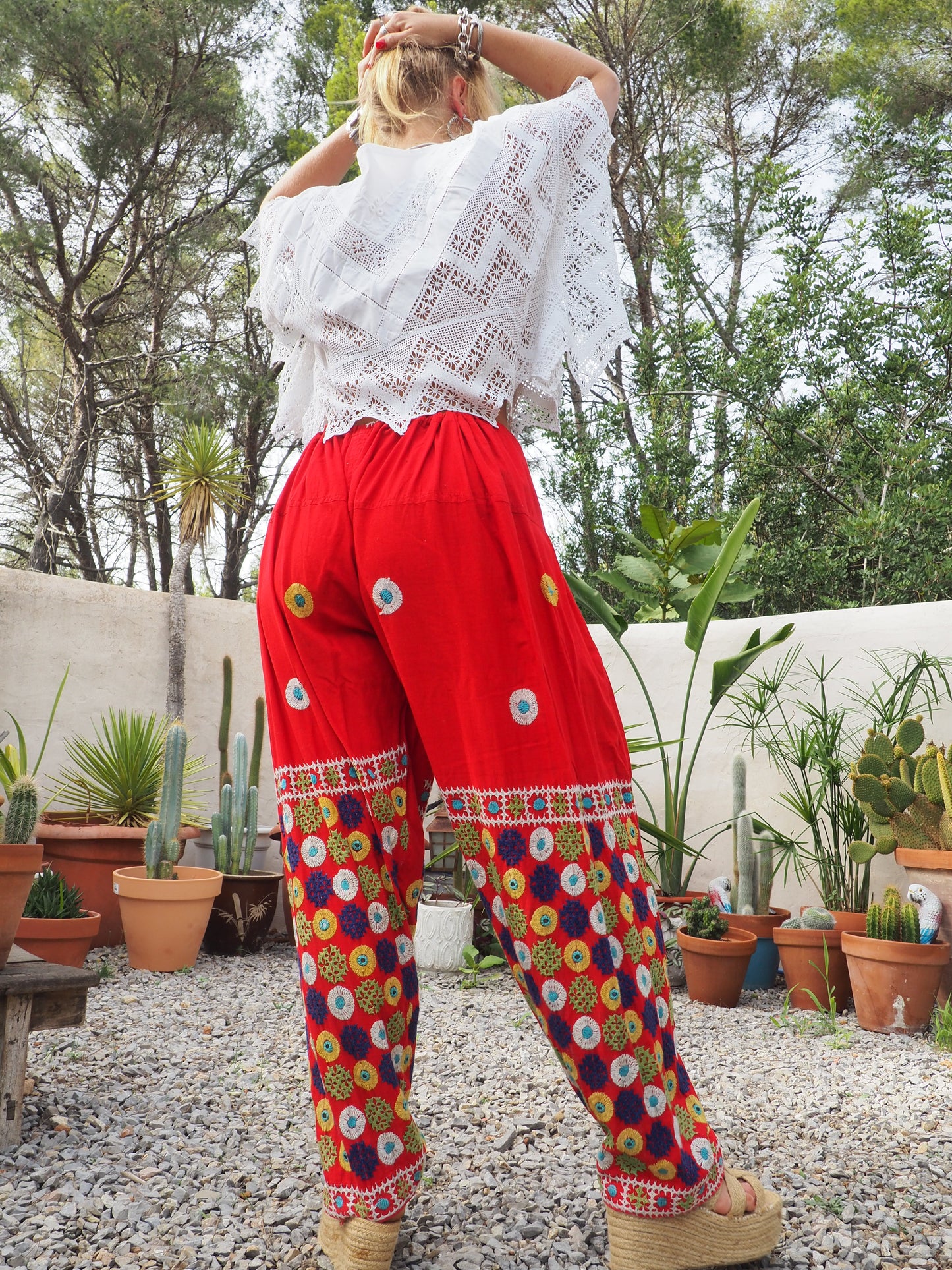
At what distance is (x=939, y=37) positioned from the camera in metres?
8.48

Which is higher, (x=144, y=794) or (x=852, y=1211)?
(x=144, y=794)

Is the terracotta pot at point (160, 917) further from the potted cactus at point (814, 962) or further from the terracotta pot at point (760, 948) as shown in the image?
the potted cactus at point (814, 962)

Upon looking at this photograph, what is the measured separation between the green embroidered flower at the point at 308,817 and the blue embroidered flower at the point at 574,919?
0.33m

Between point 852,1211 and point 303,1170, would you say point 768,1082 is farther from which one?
point 303,1170

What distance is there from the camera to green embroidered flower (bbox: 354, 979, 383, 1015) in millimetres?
1229

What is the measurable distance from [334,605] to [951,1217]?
1414 millimetres

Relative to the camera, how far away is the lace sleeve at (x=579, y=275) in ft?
4.17

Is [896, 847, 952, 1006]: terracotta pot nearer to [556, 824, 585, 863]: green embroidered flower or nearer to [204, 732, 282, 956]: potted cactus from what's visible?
[556, 824, 585, 863]: green embroidered flower

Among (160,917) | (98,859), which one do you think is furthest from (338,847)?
(98,859)

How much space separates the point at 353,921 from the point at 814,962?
7.65 ft

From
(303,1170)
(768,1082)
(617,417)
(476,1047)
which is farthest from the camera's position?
(617,417)

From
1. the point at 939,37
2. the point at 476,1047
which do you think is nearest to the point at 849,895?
the point at 476,1047

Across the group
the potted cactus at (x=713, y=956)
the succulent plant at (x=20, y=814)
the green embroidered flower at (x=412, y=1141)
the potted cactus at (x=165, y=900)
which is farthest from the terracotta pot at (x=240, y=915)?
the green embroidered flower at (x=412, y=1141)

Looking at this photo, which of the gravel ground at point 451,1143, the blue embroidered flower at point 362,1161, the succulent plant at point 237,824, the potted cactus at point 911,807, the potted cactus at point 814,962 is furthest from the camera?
the succulent plant at point 237,824
